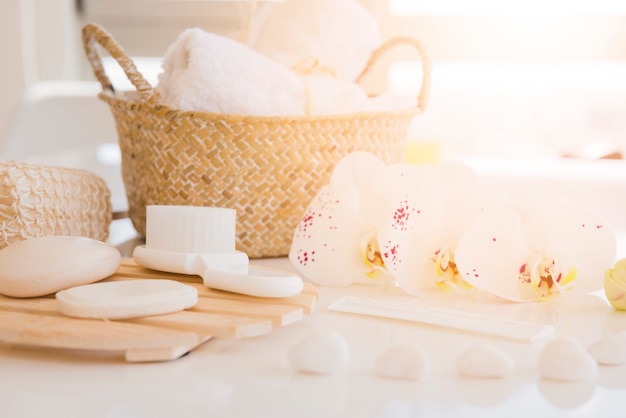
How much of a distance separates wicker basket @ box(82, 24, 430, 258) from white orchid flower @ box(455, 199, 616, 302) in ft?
0.77

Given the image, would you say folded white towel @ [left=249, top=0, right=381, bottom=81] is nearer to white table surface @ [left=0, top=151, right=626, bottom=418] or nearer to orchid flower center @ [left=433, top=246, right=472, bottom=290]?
orchid flower center @ [left=433, top=246, right=472, bottom=290]

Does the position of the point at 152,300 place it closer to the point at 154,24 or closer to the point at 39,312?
the point at 39,312

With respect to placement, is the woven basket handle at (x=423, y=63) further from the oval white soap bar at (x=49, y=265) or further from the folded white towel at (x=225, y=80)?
the oval white soap bar at (x=49, y=265)

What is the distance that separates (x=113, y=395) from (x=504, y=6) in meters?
1.28

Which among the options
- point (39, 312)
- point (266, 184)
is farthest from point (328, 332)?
point (266, 184)

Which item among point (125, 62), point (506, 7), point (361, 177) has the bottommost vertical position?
point (361, 177)

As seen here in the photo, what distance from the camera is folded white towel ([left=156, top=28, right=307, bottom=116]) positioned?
815 mm

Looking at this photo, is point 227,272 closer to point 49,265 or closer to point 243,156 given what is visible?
point 49,265

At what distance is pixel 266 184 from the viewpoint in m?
0.85

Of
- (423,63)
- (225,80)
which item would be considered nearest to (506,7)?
(423,63)

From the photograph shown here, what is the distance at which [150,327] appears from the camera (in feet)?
1.64

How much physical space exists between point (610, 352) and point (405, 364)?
0.48ft

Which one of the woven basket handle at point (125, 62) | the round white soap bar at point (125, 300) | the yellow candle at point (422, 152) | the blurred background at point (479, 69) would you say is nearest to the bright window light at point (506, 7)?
the blurred background at point (479, 69)

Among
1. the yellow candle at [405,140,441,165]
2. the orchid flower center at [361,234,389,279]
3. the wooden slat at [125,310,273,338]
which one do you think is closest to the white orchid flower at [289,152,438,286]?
the orchid flower center at [361,234,389,279]
